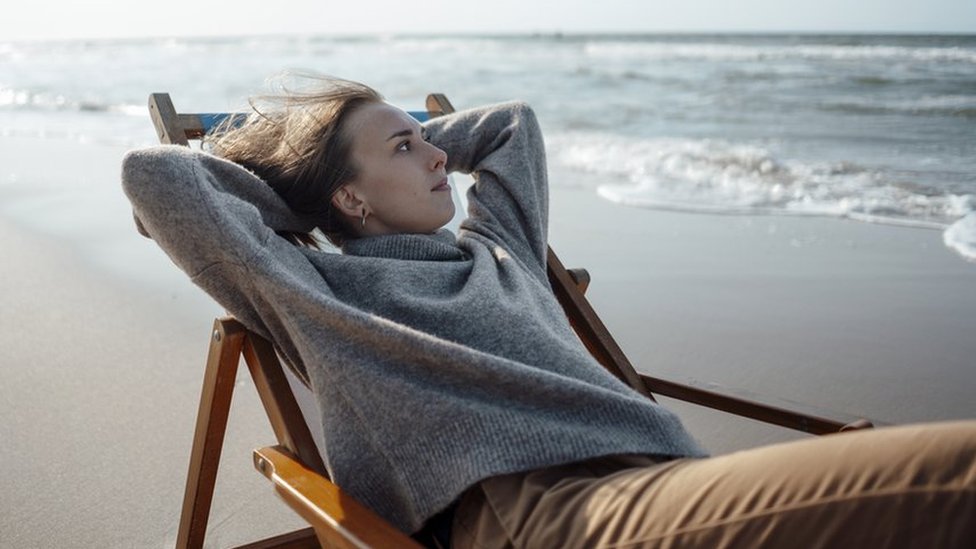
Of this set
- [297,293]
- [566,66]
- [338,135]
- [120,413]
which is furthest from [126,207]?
[566,66]

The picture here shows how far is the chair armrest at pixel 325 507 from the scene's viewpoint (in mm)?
1537

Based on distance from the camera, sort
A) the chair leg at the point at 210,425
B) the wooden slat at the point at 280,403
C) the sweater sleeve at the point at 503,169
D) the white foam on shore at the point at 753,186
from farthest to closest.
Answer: the white foam on shore at the point at 753,186 → the sweater sleeve at the point at 503,169 → the chair leg at the point at 210,425 → the wooden slat at the point at 280,403

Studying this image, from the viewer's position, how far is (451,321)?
6.44 feet

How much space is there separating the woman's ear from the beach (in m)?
0.92

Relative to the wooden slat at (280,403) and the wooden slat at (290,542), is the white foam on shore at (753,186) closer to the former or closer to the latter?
the wooden slat at (290,542)

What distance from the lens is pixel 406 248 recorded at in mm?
2193

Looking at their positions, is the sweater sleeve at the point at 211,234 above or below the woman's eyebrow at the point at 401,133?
below

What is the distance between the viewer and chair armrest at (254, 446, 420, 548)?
60.5 inches

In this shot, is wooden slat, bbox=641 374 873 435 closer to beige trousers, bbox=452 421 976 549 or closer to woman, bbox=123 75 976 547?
woman, bbox=123 75 976 547

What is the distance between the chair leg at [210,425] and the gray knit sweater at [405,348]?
2.5 inches

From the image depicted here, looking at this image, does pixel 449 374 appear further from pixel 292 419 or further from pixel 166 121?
pixel 166 121

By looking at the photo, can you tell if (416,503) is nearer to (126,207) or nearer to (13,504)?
(13,504)

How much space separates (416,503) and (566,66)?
17.6m

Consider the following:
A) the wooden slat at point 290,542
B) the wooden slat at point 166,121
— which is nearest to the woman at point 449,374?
the wooden slat at point 166,121
